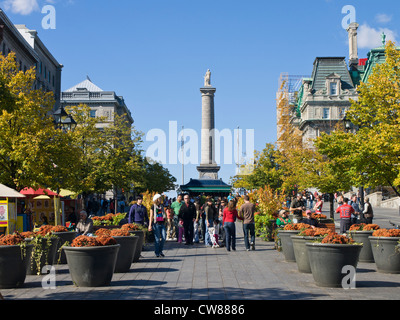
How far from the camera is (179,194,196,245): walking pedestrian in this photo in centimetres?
2066

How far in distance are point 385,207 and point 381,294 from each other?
46.8 metres

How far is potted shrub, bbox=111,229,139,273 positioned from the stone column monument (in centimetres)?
6517

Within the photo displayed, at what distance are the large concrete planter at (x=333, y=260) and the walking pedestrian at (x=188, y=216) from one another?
1074cm

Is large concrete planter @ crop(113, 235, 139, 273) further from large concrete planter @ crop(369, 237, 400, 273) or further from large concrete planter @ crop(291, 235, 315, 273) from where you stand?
large concrete planter @ crop(369, 237, 400, 273)

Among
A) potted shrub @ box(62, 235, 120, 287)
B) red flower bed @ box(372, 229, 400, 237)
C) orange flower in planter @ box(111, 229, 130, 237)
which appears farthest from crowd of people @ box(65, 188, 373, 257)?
red flower bed @ box(372, 229, 400, 237)

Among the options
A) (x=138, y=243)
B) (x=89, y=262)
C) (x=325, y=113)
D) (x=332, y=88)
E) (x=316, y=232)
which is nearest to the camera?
(x=89, y=262)

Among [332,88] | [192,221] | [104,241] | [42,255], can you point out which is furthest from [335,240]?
[332,88]

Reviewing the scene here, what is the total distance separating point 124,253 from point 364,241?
646 cm

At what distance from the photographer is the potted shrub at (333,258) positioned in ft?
32.8

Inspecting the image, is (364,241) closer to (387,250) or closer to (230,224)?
(387,250)

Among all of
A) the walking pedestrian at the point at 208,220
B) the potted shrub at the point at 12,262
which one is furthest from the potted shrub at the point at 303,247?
the walking pedestrian at the point at 208,220

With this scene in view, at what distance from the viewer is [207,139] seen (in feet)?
258

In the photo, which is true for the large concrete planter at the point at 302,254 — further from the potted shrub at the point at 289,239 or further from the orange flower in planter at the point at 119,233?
the orange flower in planter at the point at 119,233

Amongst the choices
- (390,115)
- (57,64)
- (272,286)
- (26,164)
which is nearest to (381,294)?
(272,286)
